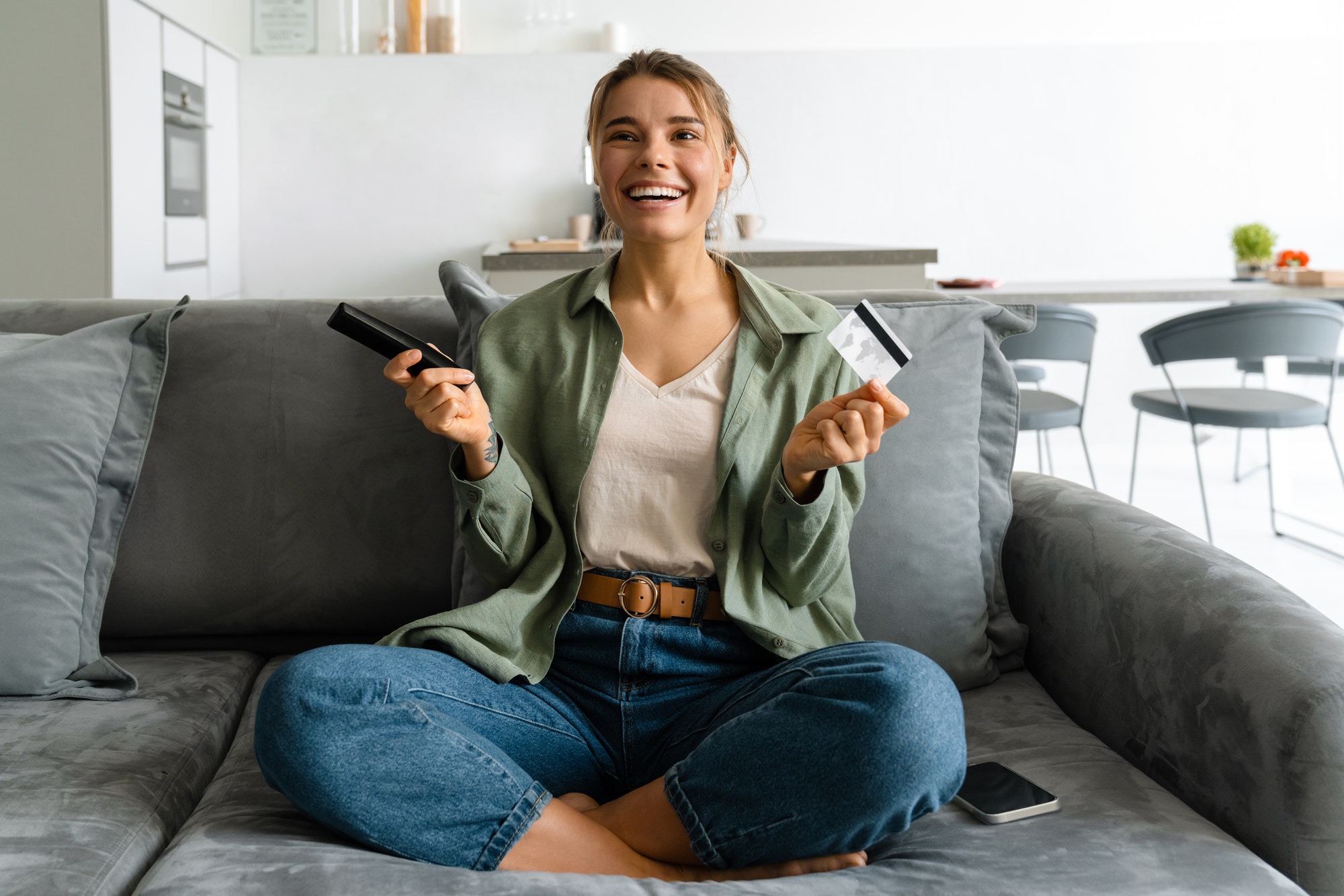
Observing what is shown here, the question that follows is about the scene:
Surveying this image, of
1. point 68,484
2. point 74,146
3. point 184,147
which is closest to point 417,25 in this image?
point 184,147

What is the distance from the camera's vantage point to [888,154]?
540cm

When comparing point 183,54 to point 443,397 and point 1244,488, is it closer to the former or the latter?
point 443,397

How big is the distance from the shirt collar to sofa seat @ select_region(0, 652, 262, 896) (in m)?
0.67

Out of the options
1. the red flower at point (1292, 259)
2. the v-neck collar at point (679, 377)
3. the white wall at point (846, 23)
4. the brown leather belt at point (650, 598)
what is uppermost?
the white wall at point (846, 23)

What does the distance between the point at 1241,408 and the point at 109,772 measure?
3.03 m

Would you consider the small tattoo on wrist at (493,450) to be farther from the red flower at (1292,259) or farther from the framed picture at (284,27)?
the framed picture at (284,27)

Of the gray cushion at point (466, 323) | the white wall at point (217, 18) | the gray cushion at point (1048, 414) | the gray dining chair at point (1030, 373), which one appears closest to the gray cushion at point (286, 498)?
the gray cushion at point (466, 323)

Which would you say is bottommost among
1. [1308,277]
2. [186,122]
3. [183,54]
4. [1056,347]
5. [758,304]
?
[1056,347]

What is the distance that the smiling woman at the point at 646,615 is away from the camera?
1.05m

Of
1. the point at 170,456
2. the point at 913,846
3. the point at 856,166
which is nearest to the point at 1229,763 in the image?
the point at 913,846

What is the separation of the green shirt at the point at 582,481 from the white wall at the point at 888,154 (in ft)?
13.5

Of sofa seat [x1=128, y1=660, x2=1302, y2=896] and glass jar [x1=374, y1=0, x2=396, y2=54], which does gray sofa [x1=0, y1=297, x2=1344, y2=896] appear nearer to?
sofa seat [x1=128, y1=660, x2=1302, y2=896]

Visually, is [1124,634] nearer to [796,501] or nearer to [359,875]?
[796,501]

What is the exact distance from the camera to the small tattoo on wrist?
124cm
